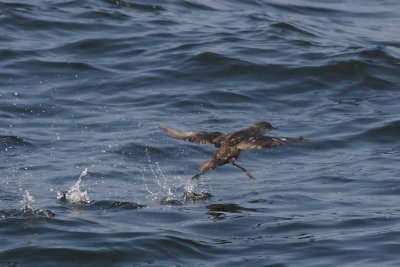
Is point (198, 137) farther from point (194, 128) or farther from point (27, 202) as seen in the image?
point (194, 128)

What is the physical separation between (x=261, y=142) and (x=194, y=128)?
445 centimetres

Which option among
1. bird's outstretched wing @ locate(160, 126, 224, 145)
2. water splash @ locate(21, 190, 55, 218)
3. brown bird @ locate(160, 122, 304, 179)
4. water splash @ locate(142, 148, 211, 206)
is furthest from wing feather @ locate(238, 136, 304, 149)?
water splash @ locate(21, 190, 55, 218)

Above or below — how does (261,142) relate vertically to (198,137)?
above

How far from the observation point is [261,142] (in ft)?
31.3

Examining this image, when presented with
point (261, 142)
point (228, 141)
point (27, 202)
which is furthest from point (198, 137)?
point (27, 202)

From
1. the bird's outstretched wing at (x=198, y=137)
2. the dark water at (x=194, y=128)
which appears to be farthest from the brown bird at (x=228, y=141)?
the dark water at (x=194, y=128)

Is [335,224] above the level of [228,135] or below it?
below

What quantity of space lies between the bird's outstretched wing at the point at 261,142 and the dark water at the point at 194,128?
0.89 meters

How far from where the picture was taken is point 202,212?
10.9m

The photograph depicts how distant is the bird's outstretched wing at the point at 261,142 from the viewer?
9310mm

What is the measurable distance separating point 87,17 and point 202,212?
874cm

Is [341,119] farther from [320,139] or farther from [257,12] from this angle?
[257,12]

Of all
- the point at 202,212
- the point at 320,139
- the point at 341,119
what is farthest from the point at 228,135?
the point at 341,119

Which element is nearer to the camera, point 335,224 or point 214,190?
point 335,224
